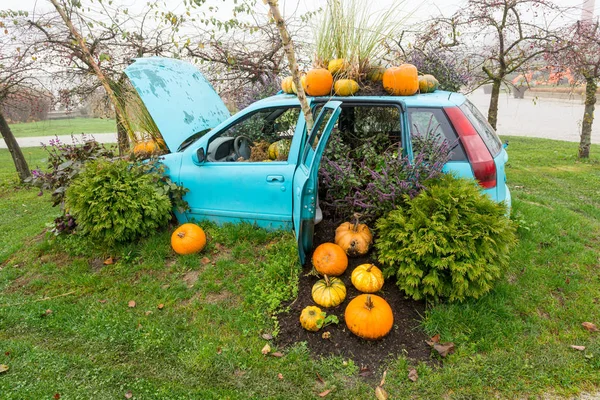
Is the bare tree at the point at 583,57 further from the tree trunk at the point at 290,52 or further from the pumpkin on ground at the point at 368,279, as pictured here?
the pumpkin on ground at the point at 368,279

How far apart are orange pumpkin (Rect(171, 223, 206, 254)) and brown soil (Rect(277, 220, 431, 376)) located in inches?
52.0

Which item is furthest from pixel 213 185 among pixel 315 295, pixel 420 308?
pixel 420 308

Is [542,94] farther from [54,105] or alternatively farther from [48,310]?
[48,310]

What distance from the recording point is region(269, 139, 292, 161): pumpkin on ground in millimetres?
4210

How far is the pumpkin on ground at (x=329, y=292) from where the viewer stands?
3.23 meters

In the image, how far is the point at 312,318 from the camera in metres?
3.06

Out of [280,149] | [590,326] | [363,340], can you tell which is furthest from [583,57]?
[363,340]

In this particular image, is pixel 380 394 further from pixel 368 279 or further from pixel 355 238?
pixel 355 238

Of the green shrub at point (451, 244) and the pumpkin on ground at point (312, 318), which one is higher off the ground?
the green shrub at point (451, 244)

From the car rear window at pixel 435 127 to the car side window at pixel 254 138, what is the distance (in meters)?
1.42

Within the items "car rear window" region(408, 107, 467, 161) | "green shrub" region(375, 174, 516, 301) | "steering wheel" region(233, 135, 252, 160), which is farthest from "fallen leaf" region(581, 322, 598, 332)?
"steering wheel" region(233, 135, 252, 160)

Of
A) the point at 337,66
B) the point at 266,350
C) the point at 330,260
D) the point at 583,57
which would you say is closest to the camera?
the point at 266,350

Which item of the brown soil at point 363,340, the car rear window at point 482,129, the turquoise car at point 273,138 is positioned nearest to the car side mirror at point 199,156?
the turquoise car at point 273,138

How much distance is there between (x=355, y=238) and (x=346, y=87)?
151 centimetres
